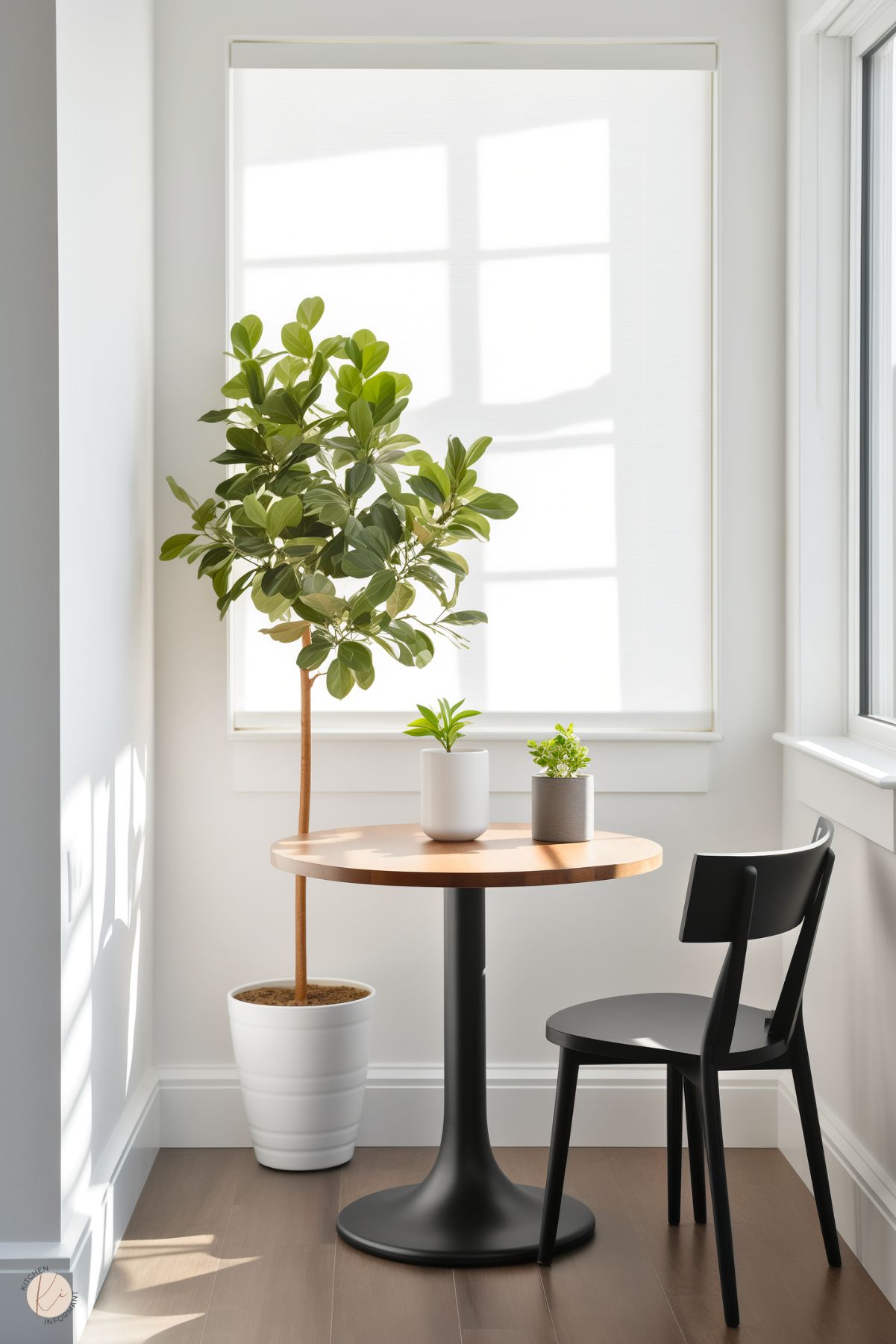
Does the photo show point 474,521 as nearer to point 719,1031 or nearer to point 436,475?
point 436,475

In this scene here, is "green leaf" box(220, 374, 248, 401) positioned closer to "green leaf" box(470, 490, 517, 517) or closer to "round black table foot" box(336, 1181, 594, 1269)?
"green leaf" box(470, 490, 517, 517)

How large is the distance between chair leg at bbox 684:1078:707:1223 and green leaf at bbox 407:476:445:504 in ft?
4.22

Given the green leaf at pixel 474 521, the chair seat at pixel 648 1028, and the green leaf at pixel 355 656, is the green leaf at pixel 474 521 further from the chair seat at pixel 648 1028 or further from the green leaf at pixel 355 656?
the chair seat at pixel 648 1028

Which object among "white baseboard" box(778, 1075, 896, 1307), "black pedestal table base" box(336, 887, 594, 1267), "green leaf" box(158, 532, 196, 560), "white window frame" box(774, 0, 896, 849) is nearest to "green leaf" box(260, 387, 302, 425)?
"green leaf" box(158, 532, 196, 560)

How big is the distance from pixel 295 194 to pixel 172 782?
4.75ft

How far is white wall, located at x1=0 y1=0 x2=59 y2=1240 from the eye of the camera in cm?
204

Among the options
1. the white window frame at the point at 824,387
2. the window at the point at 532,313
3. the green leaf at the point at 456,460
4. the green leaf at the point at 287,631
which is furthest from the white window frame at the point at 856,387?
the green leaf at the point at 287,631

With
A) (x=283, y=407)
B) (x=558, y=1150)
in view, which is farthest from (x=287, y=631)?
(x=558, y=1150)

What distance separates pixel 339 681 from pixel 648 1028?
927 millimetres

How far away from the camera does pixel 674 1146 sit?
256 centimetres

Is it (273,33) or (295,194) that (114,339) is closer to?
(295,194)

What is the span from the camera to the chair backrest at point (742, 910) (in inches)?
83.0

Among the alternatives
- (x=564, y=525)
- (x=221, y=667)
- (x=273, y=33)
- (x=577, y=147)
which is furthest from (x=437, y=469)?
(x=273, y=33)

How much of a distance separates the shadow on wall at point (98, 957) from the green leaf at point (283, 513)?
573 millimetres
